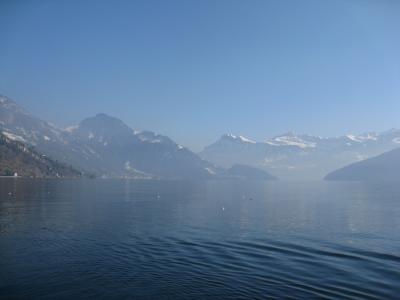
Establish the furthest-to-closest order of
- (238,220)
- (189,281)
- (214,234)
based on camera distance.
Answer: (238,220) < (214,234) < (189,281)

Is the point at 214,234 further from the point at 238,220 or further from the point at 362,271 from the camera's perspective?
the point at 362,271

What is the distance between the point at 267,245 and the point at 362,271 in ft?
55.2

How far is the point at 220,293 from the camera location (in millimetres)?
35156

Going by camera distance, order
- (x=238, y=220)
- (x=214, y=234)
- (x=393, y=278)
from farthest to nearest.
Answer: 1. (x=238, y=220)
2. (x=214, y=234)
3. (x=393, y=278)

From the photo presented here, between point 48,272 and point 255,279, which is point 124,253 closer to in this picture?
point 48,272

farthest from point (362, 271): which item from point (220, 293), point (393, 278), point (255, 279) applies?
point (220, 293)

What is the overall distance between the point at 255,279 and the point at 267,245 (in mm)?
19357

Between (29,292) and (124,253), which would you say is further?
(124,253)

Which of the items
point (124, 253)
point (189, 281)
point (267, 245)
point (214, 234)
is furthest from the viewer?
point (214, 234)

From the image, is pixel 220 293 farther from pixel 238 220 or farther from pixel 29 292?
pixel 238 220

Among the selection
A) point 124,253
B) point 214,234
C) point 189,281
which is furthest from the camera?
point 214,234

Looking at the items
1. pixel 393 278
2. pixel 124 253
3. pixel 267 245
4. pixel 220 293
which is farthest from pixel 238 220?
pixel 220 293

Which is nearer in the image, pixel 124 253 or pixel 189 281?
pixel 189 281

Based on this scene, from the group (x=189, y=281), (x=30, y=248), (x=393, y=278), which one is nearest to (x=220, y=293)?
(x=189, y=281)
